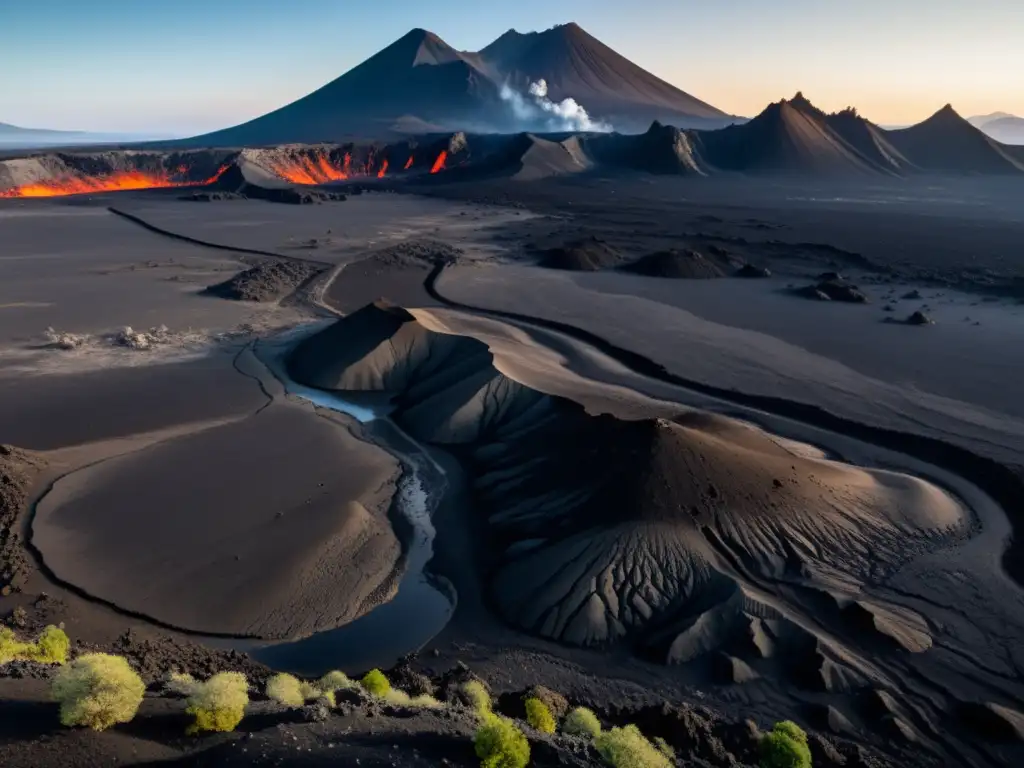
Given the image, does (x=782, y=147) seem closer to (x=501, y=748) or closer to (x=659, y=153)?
(x=659, y=153)

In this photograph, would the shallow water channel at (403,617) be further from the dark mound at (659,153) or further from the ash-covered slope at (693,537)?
the dark mound at (659,153)

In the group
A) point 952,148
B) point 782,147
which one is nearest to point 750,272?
point 782,147

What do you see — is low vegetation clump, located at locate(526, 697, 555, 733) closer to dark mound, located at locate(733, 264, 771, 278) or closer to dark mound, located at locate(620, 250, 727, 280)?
dark mound, located at locate(620, 250, 727, 280)

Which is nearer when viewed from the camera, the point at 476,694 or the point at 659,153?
the point at 476,694

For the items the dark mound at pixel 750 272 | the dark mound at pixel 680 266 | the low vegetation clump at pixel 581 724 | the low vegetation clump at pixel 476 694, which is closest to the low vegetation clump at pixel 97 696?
the low vegetation clump at pixel 476 694

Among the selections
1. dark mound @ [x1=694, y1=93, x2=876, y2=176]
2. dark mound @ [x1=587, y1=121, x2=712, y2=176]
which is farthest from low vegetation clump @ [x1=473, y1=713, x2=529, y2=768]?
dark mound @ [x1=694, y1=93, x2=876, y2=176]

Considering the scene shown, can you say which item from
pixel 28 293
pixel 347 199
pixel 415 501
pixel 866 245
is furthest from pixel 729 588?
pixel 347 199
